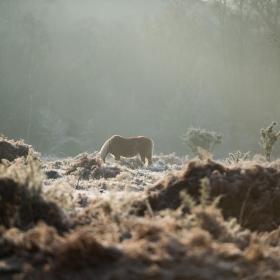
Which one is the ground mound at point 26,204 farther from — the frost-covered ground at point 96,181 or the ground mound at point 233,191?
the ground mound at point 233,191

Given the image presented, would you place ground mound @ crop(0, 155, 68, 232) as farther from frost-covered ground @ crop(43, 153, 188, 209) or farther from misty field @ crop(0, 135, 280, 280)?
frost-covered ground @ crop(43, 153, 188, 209)

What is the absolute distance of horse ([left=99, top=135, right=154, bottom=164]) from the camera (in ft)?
102

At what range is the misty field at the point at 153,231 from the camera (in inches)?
195

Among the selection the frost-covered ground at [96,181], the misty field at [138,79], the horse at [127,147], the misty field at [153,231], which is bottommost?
the misty field at [153,231]

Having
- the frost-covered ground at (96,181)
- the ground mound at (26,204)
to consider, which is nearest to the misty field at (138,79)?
the frost-covered ground at (96,181)

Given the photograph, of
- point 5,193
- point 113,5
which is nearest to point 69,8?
point 113,5

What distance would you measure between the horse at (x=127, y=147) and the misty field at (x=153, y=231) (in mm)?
21600

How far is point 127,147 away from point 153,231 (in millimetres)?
25965

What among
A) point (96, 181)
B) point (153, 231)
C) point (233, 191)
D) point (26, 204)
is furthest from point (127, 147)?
point (153, 231)

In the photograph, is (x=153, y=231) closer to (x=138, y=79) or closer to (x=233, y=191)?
(x=233, y=191)

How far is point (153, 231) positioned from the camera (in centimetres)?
562

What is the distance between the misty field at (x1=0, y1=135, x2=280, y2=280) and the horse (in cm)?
2160

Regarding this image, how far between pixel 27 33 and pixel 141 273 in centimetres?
8219

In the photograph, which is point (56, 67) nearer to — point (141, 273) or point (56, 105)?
point (56, 105)
